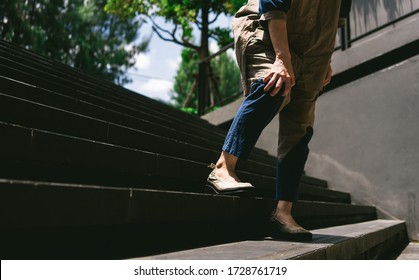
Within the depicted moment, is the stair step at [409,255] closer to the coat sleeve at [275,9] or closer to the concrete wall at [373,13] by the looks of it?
the coat sleeve at [275,9]

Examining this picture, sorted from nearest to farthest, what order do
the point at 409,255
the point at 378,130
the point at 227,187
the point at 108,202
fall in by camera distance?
the point at 108,202 < the point at 227,187 < the point at 409,255 < the point at 378,130

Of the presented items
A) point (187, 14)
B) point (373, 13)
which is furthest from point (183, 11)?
point (373, 13)

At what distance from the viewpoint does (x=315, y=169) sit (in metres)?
5.81

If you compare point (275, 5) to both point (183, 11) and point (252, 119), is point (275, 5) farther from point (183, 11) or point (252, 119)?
point (183, 11)

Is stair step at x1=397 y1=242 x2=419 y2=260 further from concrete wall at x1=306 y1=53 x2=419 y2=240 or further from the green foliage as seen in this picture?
the green foliage

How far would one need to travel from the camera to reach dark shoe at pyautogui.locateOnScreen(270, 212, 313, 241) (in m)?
2.06

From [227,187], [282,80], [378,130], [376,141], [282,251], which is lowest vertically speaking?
[282,251]

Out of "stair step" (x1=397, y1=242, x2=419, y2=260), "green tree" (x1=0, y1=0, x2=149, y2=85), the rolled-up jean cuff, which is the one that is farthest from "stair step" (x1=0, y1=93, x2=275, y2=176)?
"green tree" (x1=0, y1=0, x2=149, y2=85)

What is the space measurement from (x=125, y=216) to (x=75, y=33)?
1914cm

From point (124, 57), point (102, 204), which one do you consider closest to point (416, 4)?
point (102, 204)

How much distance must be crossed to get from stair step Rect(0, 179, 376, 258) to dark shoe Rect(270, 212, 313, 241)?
0.14 meters

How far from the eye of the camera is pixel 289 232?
208 centimetres

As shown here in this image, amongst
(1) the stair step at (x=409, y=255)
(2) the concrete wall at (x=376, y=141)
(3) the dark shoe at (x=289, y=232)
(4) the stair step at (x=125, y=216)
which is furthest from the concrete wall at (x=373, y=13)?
(3) the dark shoe at (x=289, y=232)

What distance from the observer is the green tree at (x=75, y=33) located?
53.7ft
